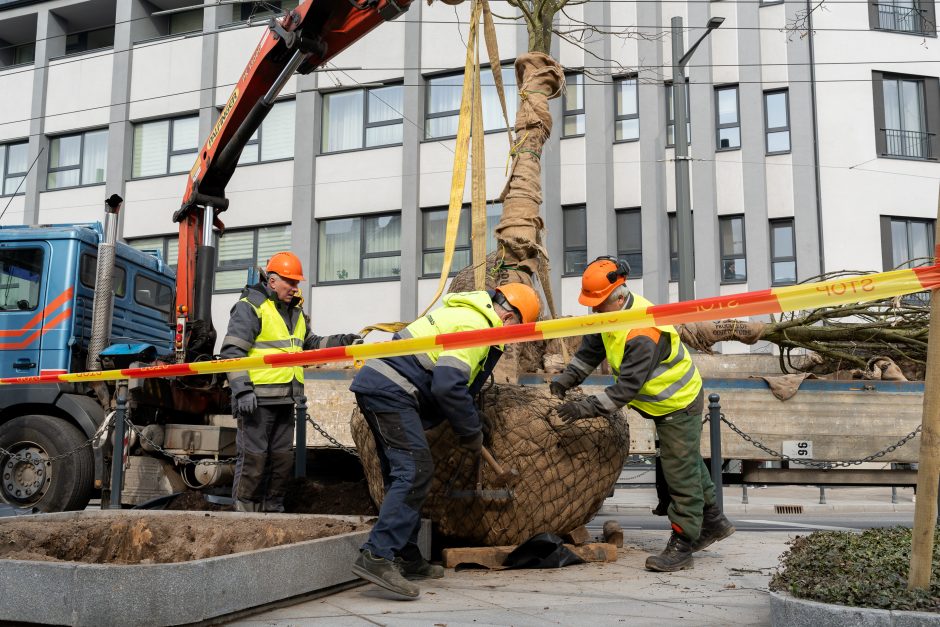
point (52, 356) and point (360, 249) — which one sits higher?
point (360, 249)

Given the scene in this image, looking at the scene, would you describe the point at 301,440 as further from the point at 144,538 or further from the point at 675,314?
the point at 675,314

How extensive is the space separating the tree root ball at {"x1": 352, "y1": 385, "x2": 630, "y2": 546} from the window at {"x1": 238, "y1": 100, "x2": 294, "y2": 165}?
17.4m

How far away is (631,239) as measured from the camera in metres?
19.6

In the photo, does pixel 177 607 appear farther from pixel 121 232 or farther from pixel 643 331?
pixel 121 232

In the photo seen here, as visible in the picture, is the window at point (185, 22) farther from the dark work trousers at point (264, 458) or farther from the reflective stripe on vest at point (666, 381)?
the reflective stripe on vest at point (666, 381)

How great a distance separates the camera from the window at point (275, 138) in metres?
21.9

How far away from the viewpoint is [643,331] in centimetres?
524

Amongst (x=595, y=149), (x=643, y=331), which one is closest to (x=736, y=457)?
(x=643, y=331)

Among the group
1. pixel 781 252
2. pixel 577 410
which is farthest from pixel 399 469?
pixel 781 252

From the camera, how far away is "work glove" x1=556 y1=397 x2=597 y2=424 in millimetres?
5133

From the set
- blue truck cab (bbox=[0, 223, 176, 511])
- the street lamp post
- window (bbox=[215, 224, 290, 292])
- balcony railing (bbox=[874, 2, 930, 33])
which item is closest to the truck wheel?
blue truck cab (bbox=[0, 223, 176, 511])

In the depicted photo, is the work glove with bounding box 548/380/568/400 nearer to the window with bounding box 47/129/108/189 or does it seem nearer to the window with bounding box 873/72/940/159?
the window with bounding box 873/72/940/159

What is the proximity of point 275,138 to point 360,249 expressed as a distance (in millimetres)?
3762

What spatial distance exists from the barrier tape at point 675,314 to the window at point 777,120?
51.7 ft
